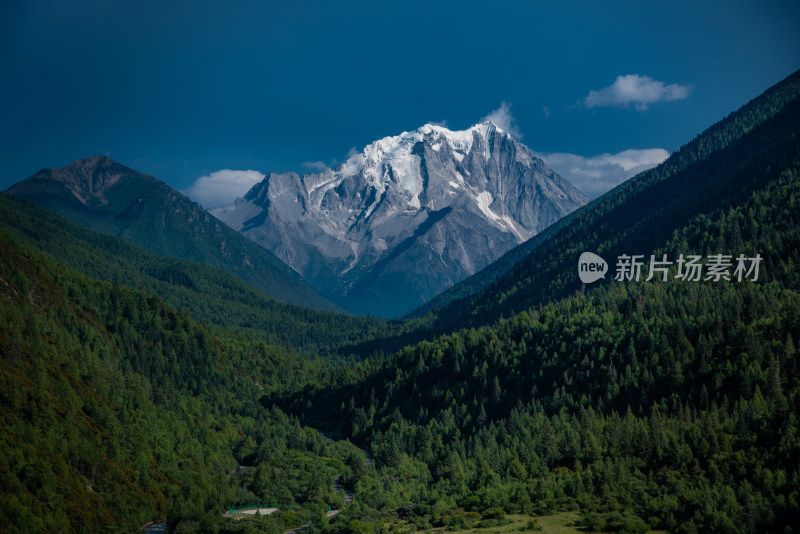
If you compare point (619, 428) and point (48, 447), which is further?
point (619, 428)

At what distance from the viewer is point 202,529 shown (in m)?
140

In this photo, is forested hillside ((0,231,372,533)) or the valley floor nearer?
the valley floor

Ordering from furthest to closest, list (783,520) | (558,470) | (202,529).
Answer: (558,470) → (202,529) → (783,520)

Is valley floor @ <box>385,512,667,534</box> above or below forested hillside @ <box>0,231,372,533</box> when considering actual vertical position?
below

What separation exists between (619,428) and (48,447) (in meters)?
133

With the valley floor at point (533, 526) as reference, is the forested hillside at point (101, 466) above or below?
above

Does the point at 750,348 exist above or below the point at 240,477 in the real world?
above

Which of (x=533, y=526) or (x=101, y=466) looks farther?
(x=101, y=466)

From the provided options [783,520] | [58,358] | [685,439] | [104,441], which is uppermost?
[58,358]

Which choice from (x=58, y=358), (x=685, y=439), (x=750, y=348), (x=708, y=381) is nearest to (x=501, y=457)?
(x=685, y=439)

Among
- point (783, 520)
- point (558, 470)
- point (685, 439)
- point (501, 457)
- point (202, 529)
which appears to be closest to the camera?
point (783, 520)

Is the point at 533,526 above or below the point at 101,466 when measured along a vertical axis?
below

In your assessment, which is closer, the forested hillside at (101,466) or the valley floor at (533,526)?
the valley floor at (533,526)

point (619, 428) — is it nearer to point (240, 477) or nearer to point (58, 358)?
point (240, 477)
